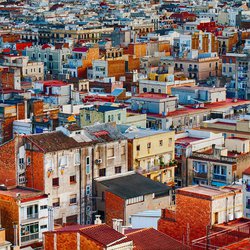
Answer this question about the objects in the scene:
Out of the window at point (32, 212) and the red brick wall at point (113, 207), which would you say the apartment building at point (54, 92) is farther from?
the window at point (32, 212)

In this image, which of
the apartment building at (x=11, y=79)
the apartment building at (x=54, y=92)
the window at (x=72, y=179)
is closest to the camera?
the window at (x=72, y=179)

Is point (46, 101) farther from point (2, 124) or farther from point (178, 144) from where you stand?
point (178, 144)

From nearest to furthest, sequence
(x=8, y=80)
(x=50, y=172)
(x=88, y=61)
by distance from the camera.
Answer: (x=50, y=172) < (x=8, y=80) < (x=88, y=61)

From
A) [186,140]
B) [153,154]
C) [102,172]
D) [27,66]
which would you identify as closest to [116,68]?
[27,66]

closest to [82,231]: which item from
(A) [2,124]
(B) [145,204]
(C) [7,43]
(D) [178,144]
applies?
(B) [145,204]

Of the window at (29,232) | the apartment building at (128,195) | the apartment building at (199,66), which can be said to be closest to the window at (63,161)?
the apartment building at (128,195)

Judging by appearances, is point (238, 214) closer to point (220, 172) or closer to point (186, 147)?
point (220, 172)

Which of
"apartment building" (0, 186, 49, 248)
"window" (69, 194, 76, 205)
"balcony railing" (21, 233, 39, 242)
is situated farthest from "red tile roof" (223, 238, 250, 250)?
"window" (69, 194, 76, 205)
